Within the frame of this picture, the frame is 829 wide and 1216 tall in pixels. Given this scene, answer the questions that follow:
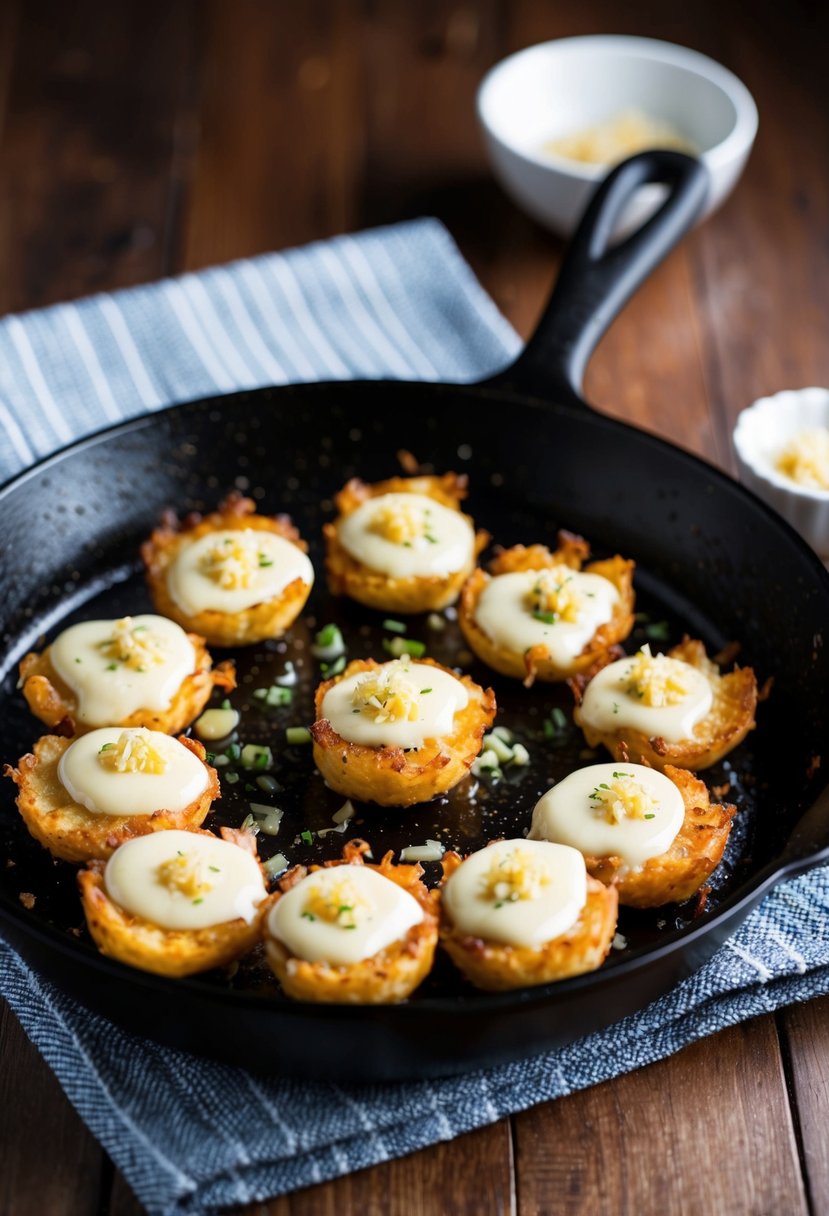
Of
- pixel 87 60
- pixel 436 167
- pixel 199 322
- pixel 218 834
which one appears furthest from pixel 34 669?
pixel 87 60

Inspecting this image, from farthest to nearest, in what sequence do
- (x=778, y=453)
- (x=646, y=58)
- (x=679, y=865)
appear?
1. (x=646, y=58)
2. (x=778, y=453)
3. (x=679, y=865)

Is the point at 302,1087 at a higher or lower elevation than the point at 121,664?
lower

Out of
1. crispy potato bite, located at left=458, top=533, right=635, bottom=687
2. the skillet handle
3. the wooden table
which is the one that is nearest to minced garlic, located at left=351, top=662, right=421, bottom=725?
crispy potato bite, located at left=458, top=533, right=635, bottom=687

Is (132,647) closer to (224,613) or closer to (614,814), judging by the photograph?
(224,613)

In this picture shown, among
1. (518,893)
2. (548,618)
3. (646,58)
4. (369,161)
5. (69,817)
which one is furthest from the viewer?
(369,161)

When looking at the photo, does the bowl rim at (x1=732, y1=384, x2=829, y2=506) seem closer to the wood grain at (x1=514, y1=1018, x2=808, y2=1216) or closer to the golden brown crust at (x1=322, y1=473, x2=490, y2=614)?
the golden brown crust at (x1=322, y1=473, x2=490, y2=614)

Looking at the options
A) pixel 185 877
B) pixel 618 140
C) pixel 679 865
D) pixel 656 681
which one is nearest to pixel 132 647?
pixel 185 877

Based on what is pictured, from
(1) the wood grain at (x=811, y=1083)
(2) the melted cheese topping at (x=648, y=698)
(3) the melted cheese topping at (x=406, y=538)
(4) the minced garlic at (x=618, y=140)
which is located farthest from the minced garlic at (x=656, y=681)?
(4) the minced garlic at (x=618, y=140)
